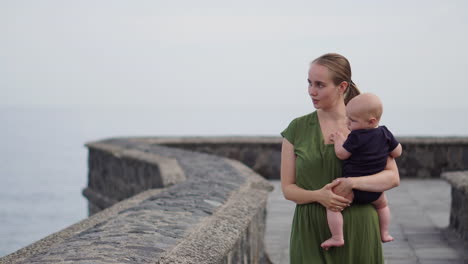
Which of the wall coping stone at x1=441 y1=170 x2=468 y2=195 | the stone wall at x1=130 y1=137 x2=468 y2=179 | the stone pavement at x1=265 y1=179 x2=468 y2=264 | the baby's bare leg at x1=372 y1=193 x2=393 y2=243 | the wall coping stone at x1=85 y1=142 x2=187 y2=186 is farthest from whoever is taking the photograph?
the stone wall at x1=130 y1=137 x2=468 y2=179

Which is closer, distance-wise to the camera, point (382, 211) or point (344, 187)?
point (344, 187)

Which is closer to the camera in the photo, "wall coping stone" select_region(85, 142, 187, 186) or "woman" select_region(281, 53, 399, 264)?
"woman" select_region(281, 53, 399, 264)

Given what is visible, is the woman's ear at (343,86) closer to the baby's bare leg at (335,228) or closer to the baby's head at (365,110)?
the baby's head at (365,110)

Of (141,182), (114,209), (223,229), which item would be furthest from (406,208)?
(223,229)

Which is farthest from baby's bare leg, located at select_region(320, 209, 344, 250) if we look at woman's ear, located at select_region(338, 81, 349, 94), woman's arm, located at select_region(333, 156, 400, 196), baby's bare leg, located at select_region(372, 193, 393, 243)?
woman's ear, located at select_region(338, 81, 349, 94)

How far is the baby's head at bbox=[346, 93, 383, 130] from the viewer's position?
287 cm

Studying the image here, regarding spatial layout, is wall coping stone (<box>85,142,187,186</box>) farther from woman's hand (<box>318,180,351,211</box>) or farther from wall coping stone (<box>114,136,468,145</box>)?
woman's hand (<box>318,180,351,211</box>)

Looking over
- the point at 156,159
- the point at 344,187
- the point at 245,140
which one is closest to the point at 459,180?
the point at 156,159

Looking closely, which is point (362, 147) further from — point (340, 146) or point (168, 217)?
point (168, 217)

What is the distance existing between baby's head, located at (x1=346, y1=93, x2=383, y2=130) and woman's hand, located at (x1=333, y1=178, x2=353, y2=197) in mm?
223

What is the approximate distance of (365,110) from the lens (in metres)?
2.87

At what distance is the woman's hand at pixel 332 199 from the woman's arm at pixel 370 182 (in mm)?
22

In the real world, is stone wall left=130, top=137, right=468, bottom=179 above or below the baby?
below

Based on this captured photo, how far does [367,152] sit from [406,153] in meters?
9.59
